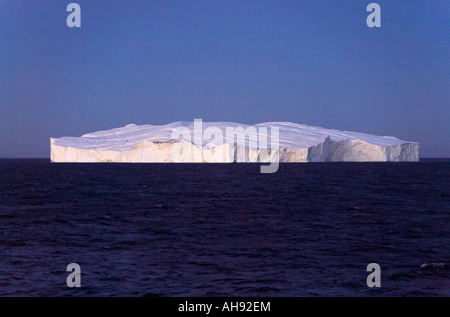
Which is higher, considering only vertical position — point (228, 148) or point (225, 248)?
point (228, 148)

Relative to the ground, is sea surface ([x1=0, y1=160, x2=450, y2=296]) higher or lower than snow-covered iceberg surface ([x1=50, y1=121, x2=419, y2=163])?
lower

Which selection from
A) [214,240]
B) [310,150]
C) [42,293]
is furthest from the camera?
[310,150]

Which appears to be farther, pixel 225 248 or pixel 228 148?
pixel 228 148

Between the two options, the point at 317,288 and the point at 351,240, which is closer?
the point at 317,288

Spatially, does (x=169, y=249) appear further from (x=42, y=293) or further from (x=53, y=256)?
(x=42, y=293)

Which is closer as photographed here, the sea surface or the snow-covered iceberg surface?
the sea surface

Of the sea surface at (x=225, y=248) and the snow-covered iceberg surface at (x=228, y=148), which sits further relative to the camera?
the snow-covered iceberg surface at (x=228, y=148)

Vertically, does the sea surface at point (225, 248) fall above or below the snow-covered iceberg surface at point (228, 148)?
below
